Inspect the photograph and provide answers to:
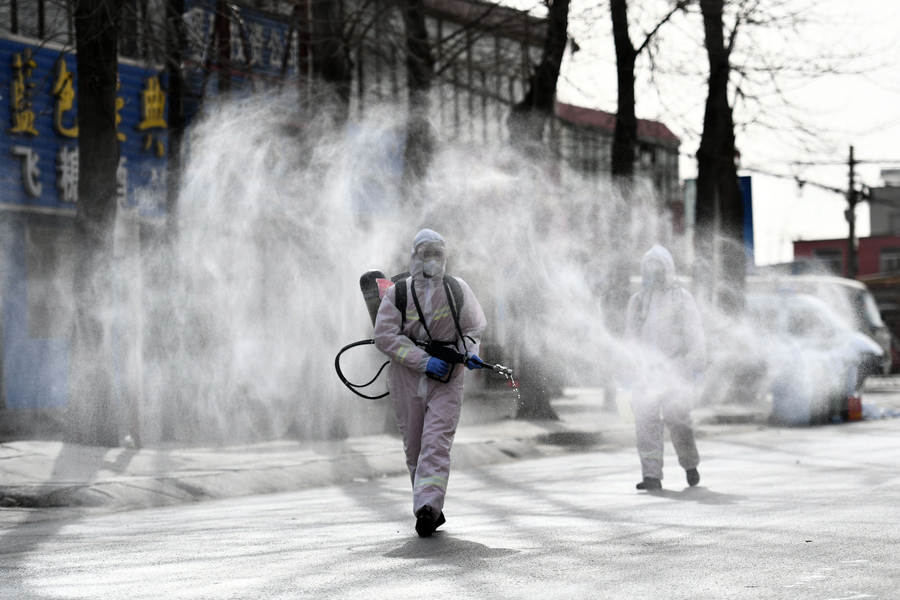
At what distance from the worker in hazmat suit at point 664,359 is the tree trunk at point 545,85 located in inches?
267

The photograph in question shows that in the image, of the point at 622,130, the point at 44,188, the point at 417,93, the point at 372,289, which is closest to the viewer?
the point at 372,289

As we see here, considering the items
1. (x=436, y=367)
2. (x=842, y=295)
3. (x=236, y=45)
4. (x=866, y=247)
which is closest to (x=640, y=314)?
(x=436, y=367)

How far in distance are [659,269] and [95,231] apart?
4.78 meters

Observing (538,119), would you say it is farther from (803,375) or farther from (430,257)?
(430,257)

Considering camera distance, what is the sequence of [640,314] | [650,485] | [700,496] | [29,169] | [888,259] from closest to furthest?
[700,496], [650,485], [640,314], [29,169], [888,259]

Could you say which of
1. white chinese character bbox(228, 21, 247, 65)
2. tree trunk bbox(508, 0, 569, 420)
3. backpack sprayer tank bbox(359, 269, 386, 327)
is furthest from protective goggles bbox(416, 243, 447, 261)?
white chinese character bbox(228, 21, 247, 65)

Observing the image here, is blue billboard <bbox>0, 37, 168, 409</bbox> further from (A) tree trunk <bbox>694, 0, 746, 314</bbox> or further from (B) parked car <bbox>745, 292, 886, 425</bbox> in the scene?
(B) parked car <bbox>745, 292, 886, 425</bbox>

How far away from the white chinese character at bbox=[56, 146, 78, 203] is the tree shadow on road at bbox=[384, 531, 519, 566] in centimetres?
1044

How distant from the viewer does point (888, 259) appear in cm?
5569

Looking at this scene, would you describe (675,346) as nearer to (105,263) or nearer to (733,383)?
(105,263)

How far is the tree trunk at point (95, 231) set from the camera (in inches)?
404

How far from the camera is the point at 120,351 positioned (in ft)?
34.8

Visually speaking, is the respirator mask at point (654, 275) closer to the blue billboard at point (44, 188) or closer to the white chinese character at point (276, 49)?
the blue billboard at point (44, 188)

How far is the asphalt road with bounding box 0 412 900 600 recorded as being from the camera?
4.73 metres
